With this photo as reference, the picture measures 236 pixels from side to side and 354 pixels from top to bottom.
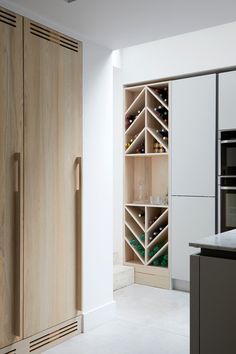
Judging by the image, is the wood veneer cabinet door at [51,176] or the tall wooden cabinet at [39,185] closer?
the tall wooden cabinet at [39,185]

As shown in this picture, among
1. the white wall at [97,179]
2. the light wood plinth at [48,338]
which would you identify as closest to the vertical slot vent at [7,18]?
the white wall at [97,179]

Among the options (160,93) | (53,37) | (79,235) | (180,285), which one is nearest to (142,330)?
(79,235)

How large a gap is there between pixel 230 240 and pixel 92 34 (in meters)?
1.94

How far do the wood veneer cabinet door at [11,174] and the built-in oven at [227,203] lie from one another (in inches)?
84.9

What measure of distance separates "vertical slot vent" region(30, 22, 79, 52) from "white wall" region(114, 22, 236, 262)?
1530 millimetres

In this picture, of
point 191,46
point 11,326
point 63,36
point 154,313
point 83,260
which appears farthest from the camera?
point 191,46

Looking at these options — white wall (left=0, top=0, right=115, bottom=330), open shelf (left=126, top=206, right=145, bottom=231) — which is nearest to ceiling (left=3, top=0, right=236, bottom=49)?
white wall (left=0, top=0, right=115, bottom=330)

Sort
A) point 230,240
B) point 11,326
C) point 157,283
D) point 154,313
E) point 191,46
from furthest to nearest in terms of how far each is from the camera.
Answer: point 157,283 < point 191,46 < point 154,313 < point 11,326 < point 230,240

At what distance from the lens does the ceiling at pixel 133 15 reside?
8.48 feet

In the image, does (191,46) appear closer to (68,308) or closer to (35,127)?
(35,127)

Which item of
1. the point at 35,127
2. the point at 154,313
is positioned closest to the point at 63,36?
the point at 35,127

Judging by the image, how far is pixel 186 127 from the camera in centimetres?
429

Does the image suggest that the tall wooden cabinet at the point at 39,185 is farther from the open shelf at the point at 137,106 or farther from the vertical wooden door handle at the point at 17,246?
the open shelf at the point at 137,106

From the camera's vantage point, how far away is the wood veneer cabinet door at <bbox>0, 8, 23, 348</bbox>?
257cm
